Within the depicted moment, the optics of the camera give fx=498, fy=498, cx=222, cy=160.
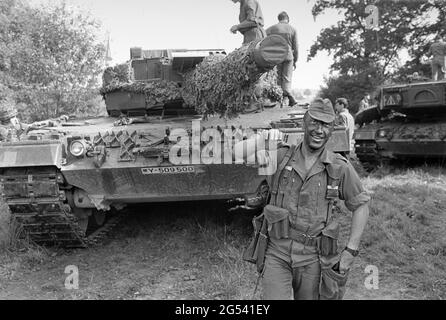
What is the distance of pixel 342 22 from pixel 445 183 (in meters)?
24.0

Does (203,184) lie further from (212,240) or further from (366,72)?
(366,72)

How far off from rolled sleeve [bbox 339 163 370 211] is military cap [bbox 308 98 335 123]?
34cm

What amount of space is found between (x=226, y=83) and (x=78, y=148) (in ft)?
6.13

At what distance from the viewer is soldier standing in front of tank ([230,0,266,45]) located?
620 centimetres

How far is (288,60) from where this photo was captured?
780 centimetres

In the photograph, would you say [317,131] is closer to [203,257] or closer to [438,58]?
[203,257]

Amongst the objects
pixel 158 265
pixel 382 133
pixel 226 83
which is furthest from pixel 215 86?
pixel 382 133

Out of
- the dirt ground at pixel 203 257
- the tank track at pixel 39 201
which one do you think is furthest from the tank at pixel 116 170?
the dirt ground at pixel 203 257

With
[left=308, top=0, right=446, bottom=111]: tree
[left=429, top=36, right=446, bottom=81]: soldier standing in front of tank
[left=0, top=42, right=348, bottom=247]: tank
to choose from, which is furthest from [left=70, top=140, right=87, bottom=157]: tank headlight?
[left=308, top=0, right=446, bottom=111]: tree

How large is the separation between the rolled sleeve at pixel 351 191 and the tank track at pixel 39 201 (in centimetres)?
350

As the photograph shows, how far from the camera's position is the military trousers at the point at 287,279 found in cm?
312
